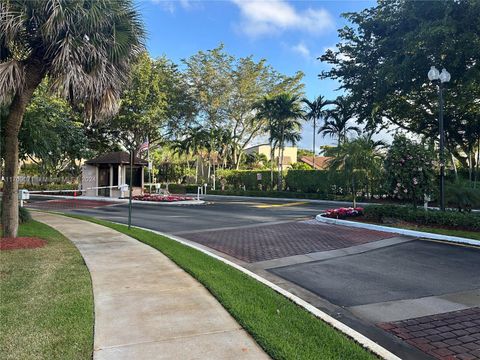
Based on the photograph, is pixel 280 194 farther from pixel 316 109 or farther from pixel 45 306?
pixel 45 306

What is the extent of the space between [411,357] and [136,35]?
9078mm

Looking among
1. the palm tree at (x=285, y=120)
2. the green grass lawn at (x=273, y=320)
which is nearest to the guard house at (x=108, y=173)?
the palm tree at (x=285, y=120)

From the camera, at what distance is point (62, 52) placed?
8297 millimetres

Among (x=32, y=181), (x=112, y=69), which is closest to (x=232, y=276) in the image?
(x=112, y=69)

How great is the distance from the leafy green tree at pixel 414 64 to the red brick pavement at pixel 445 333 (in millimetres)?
14972

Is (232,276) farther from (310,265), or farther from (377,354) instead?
(377,354)

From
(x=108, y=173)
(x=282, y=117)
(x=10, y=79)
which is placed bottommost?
(x=108, y=173)

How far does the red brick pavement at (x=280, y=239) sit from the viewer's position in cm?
964

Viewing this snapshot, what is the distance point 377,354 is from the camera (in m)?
3.86

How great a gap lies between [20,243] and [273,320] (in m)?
6.85

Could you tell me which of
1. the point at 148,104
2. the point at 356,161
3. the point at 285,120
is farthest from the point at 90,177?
the point at 356,161

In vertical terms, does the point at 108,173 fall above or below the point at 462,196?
above

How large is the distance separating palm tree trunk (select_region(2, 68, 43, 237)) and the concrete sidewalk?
101 inches

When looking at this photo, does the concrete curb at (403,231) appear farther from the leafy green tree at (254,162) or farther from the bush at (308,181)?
the leafy green tree at (254,162)
